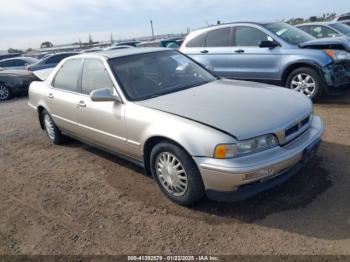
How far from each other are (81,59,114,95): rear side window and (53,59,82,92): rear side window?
203mm

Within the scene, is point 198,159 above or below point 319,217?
above

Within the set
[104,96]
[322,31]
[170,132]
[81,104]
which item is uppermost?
[322,31]

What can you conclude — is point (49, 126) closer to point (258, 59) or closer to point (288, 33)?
point (258, 59)

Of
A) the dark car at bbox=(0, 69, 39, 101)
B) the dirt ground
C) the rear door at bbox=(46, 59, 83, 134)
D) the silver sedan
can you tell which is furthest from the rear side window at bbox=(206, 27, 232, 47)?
the dark car at bbox=(0, 69, 39, 101)

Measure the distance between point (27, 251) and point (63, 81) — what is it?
9.26 ft

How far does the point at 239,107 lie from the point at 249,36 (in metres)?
4.53

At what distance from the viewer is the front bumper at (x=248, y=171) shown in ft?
9.78

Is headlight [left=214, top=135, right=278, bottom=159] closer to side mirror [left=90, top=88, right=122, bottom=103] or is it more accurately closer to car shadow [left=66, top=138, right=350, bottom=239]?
car shadow [left=66, top=138, right=350, bottom=239]

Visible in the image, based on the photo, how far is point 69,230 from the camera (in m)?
3.41

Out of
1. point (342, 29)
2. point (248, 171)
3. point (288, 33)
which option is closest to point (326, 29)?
point (342, 29)

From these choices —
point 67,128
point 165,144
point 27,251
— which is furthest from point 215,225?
point 67,128

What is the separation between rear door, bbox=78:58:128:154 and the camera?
159 inches

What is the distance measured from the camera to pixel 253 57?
24.2 ft

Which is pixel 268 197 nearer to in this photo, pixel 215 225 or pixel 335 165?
pixel 215 225
